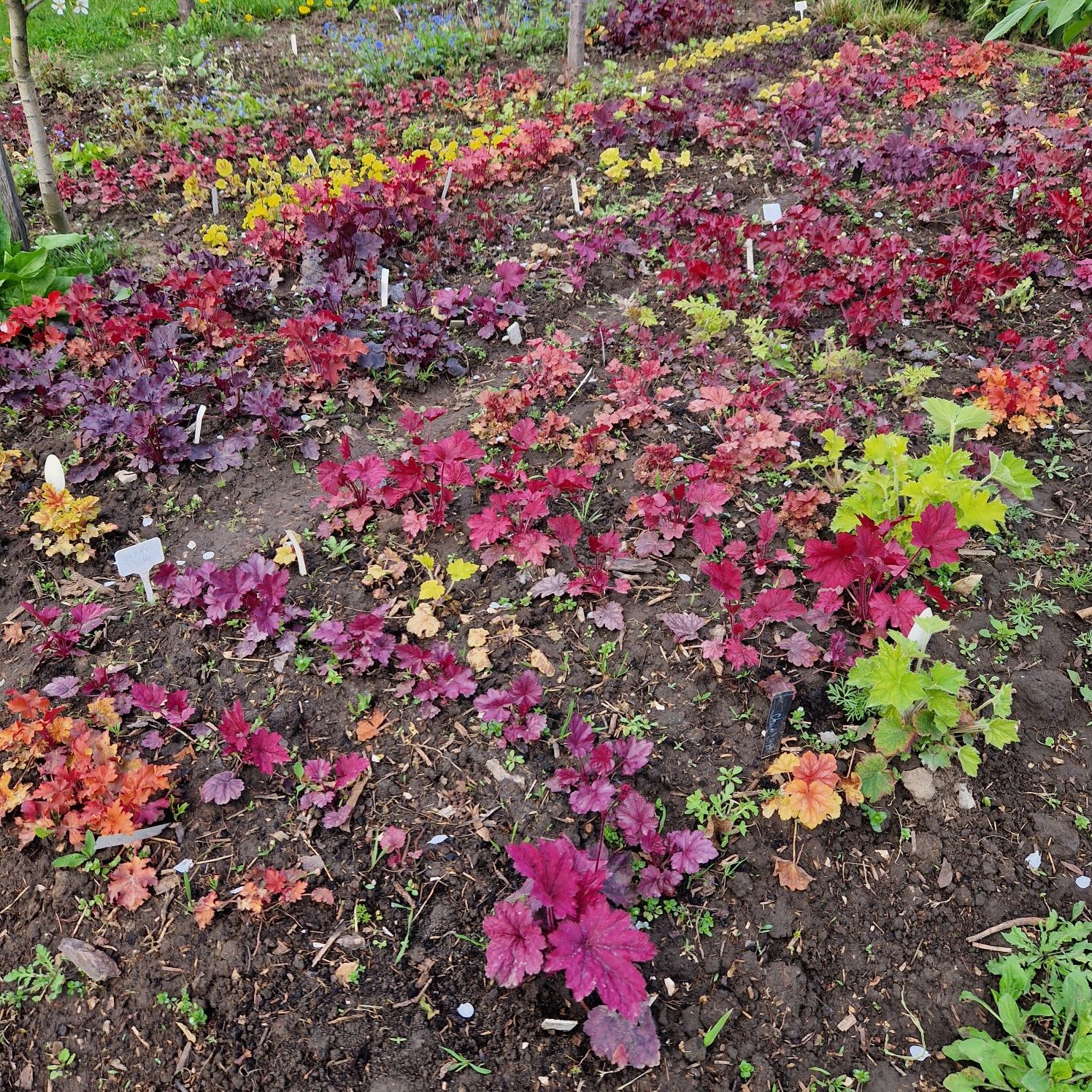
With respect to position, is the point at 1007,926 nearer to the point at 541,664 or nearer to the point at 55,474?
the point at 541,664

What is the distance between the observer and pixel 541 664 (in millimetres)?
2994

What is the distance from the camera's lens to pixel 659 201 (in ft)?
19.1

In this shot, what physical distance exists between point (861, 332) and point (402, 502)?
2.58 metres

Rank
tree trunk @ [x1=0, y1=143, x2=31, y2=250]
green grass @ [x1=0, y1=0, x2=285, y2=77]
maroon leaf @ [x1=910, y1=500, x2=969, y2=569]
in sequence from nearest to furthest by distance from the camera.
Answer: maroon leaf @ [x1=910, y1=500, x2=969, y2=569]
tree trunk @ [x1=0, y1=143, x2=31, y2=250]
green grass @ [x1=0, y1=0, x2=285, y2=77]

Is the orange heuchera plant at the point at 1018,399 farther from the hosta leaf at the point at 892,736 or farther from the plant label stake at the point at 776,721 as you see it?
the plant label stake at the point at 776,721

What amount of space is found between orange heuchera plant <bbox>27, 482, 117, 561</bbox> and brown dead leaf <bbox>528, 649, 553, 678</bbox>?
6.31 ft

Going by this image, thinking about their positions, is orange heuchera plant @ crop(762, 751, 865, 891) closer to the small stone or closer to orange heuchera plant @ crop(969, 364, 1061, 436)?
the small stone

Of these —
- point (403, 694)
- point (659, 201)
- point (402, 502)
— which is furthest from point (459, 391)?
point (659, 201)

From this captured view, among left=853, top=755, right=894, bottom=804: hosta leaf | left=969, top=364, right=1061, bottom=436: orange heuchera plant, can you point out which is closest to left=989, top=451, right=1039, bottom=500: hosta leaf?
left=969, top=364, right=1061, bottom=436: orange heuchera plant

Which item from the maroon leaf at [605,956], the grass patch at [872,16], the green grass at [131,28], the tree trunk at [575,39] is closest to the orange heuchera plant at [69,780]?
the maroon leaf at [605,956]

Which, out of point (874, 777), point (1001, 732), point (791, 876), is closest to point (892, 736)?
point (874, 777)

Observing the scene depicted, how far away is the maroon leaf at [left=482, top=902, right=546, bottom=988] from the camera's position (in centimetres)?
208

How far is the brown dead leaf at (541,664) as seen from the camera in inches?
117

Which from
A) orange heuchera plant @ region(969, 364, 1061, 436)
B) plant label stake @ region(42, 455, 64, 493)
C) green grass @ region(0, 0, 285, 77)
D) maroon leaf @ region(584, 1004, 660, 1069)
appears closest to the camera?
maroon leaf @ region(584, 1004, 660, 1069)
